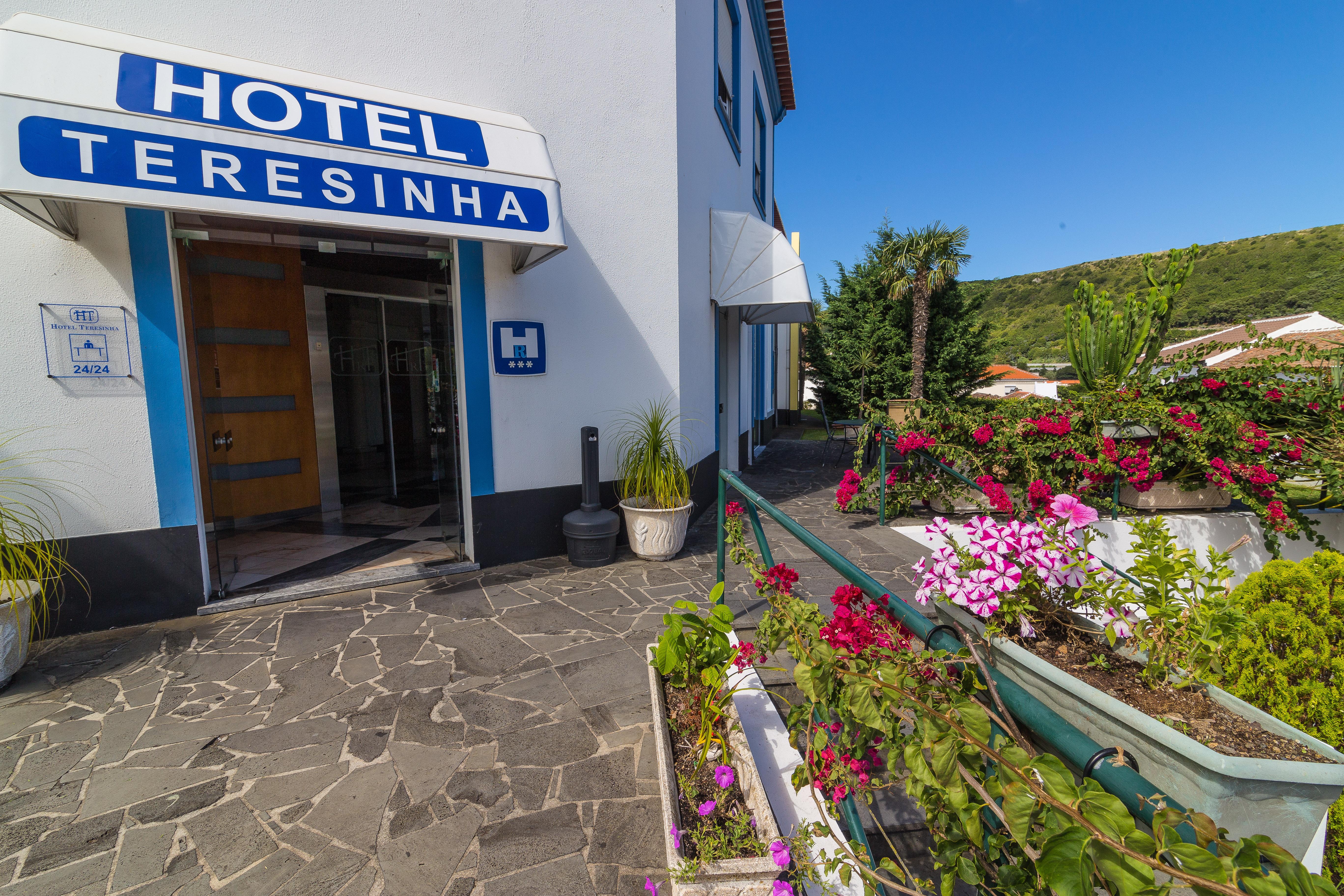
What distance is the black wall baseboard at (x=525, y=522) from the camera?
4703 mm

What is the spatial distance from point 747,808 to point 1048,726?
118 centimetres

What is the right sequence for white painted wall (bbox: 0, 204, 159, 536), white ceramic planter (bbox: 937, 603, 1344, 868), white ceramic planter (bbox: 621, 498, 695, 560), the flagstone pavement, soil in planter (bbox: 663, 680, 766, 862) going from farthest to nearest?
1. white ceramic planter (bbox: 621, 498, 695, 560)
2. white painted wall (bbox: 0, 204, 159, 536)
3. the flagstone pavement
4. soil in planter (bbox: 663, 680, 766, 862)
5. white ceramic planter (bbox: 937, 603, 1344, 868)

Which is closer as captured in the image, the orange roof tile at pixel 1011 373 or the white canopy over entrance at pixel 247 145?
the white canopy over entrance at pixel 247 145

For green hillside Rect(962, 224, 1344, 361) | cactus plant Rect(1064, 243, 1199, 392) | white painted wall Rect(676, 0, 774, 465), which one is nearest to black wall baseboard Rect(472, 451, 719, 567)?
white painted wall Rect(676, 0, 774, 465)

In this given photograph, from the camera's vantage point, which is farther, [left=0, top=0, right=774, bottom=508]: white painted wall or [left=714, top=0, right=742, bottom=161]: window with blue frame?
[left=714, top=0, right=742, bottom=161]: window with blue frame

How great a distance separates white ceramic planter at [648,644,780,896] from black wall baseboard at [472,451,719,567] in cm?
267

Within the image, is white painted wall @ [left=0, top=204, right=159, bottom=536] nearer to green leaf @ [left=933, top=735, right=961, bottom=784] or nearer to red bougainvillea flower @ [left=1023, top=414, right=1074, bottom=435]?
green leaf @ [left=933, top=735, right=961, bottom=784]

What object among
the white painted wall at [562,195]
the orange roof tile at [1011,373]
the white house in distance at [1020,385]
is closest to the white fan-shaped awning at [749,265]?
the white painted wall at [562,195]

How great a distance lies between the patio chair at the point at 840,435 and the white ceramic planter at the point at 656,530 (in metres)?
5.22

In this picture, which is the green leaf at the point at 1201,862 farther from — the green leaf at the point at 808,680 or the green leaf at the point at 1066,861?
the green leaf at the point at 808,680

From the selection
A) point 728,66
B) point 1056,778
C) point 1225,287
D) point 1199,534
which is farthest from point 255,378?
point 1225,287

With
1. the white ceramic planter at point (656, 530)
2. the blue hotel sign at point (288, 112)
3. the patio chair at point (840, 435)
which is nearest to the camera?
the blue hotel sign at point (288, 112)

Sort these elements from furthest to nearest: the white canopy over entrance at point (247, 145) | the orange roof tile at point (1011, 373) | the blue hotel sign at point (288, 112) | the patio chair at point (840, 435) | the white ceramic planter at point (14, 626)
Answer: the orange roof tile at point (1011, 373)
the patio chair at point (840, 435)
the blue hotel sign at point (288, 112)
the white ceramic planter at point (14, 626)
the white canopy over entrance at point (247, 145)

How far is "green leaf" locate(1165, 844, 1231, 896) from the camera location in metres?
0.63
